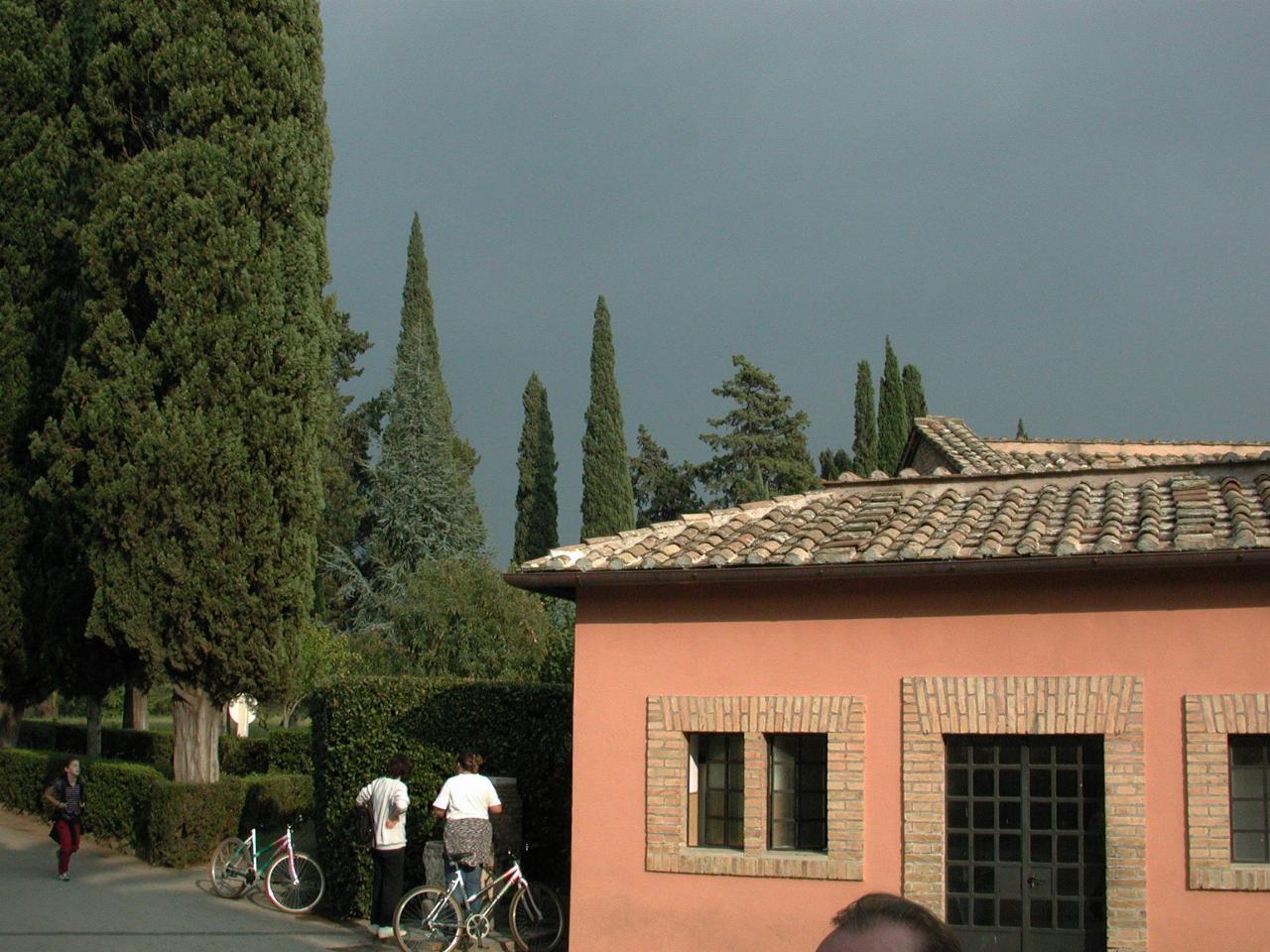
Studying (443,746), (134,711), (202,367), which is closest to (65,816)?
(443,746)

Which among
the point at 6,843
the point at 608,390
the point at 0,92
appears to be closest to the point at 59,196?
the point at 0,92

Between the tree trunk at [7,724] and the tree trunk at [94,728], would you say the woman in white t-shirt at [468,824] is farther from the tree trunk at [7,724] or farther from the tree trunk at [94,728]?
the tree trunk at [7,724]

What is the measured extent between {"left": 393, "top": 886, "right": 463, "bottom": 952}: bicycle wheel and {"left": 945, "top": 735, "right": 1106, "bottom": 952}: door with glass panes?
4.31m

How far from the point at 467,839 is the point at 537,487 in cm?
3923

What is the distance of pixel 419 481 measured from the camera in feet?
149

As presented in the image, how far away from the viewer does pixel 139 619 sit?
19.1 meters

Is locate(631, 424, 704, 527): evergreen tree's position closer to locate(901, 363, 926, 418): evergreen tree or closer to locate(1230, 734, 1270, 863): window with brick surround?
locate(901, 363, 926, 418): evergreen tree

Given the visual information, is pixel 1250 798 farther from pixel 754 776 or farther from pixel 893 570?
pixel 754 776

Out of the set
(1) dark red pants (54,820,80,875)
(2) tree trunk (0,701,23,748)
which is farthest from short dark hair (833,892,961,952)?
(2) tree trunk (0,701,23,748)

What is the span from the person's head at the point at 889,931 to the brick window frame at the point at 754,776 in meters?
9.18

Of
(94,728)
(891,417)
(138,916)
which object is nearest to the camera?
(138,916)

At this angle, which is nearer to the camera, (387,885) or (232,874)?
(387,885)

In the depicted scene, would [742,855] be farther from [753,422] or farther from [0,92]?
[753,422]

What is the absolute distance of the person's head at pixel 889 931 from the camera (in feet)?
7.51
